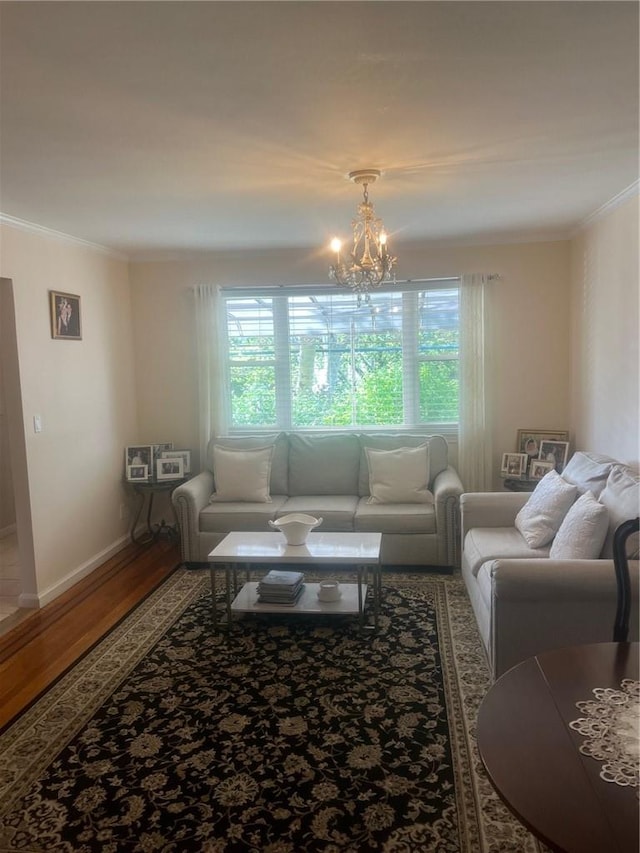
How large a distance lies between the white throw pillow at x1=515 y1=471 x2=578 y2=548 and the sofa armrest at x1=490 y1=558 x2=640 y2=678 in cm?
69

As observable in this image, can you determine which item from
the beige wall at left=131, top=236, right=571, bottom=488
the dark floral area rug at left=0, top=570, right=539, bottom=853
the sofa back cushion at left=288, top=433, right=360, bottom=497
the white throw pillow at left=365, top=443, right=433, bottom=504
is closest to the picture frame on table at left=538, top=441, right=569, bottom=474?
the beige wall at left=131, top=236, right=571, bottom=488

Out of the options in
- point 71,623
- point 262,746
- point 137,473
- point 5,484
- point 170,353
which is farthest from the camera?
point 5,484

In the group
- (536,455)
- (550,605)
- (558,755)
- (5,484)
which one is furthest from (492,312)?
(5,484)

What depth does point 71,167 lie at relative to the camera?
2770 mm

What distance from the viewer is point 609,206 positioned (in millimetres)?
3738

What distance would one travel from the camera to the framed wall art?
4.02m

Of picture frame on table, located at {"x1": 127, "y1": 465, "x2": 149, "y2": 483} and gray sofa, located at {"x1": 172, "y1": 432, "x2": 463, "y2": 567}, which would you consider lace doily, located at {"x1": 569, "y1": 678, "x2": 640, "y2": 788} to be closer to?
gray sofa, located at {"x1": 172, "y1": 432, "x2": 463, "y2": 567}

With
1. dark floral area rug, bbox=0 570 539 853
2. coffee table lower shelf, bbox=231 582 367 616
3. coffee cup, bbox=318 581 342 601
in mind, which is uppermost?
coffee cup, bbox=318 581 342 601

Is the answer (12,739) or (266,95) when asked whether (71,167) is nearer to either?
(266,95)

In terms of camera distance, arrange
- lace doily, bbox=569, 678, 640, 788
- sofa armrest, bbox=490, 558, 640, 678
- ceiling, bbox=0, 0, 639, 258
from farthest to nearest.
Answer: sofa armrest, bbox=490, 558, 640, 678 < ceiling, bbox=0, 0, 639, 258 < lace doily, bbox=569, 678, 640, 788

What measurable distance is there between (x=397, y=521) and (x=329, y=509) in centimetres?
50

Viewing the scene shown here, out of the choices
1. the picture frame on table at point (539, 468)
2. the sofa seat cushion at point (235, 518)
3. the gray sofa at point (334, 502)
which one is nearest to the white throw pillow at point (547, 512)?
the gray sofa at point (334, 502)

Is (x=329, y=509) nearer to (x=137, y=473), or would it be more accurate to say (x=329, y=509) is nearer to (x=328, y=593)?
(x=328, y=593)

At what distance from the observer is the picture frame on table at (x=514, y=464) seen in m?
4.66
